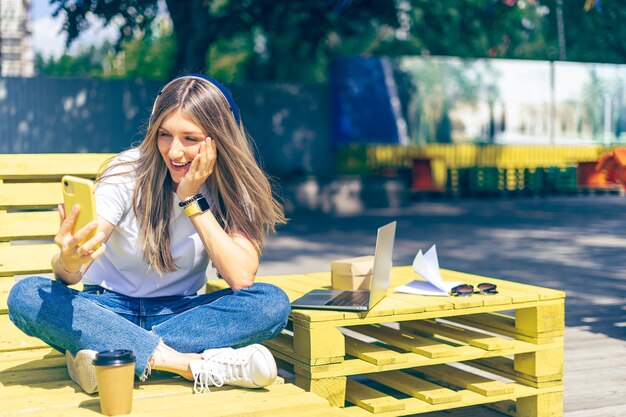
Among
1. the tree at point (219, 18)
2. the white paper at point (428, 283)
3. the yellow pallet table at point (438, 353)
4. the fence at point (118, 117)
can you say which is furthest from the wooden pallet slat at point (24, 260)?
the tree at point (219, 18)

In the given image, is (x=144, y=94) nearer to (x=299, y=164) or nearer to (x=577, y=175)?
(x=299, y=164)

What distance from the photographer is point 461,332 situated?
397 centimetres

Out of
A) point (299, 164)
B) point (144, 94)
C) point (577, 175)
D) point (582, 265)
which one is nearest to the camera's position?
point (582, 265)

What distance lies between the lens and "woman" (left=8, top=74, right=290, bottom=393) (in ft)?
10.4

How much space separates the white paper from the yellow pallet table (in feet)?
0.26

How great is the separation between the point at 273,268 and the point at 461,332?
536 centimetres

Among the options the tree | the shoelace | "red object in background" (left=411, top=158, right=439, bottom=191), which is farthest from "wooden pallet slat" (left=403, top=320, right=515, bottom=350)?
"red object in background" (left=411, top=158, right=439, bottom=191)

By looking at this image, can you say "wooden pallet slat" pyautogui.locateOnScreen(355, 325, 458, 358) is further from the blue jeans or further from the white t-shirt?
the white t-shirt

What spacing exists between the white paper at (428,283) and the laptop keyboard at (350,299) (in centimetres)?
21

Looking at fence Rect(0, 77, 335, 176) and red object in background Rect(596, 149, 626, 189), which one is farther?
fence Rect(0, 77, 335, 176)

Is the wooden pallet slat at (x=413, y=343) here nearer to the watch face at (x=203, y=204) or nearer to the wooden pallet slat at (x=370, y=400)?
the wooden pallet slat at (x=370, y=400)

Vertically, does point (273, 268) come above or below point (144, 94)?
below

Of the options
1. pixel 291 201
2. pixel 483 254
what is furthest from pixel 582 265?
pixel 291 201

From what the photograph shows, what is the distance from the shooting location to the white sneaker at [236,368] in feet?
9.95
